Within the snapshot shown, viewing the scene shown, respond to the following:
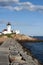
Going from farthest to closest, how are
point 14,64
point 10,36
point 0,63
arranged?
point 10,36 < point 0,63 < point 14,64

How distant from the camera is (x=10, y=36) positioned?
85750 millimetres

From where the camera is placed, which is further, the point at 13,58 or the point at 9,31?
the point at 9,31

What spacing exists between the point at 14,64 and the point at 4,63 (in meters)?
0.99

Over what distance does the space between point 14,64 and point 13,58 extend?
253 cm

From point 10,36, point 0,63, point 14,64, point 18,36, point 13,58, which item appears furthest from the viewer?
point 18,36

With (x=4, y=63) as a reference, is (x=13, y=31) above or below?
below

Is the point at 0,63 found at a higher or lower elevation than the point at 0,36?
higher

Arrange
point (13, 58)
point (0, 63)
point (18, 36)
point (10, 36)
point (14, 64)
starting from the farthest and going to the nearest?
1. point (18, 36)
2. point (10, 36)
3. point (13, 58)
4. point (0, 63)
5. point (14, 64)

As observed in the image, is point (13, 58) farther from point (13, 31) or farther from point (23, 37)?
point (23, 37)

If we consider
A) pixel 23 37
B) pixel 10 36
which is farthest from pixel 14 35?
pixel 23 37

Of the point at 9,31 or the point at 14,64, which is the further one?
the point at 9,31

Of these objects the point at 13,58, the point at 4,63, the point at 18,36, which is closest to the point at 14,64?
the point at 4,63

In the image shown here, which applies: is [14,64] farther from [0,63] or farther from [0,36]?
[0,36]

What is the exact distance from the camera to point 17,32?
92688 millimetres
